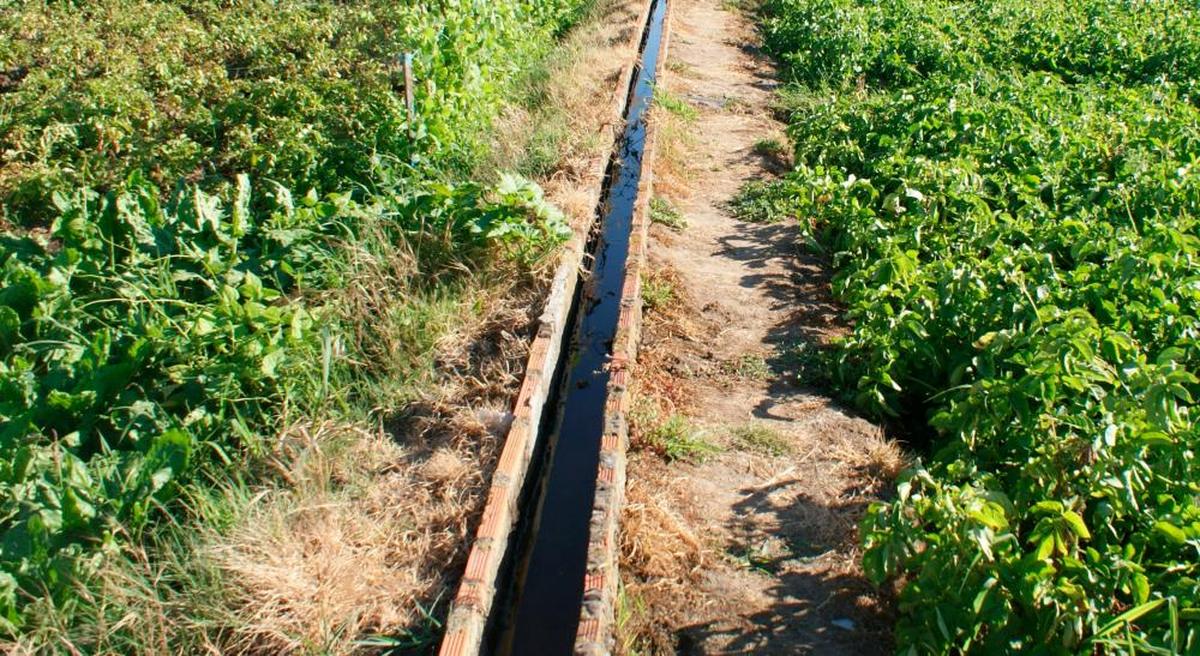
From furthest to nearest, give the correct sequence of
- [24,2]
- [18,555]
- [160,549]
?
[24,2]
[160,549]
[18,555]

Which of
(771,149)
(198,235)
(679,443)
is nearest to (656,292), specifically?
(679,443)

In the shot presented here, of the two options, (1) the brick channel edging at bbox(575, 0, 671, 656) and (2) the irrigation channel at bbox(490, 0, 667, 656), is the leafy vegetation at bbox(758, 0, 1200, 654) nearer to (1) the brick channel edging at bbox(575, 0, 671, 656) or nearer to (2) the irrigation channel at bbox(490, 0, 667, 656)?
(1) the brick channel edging at bbox(575, 0, 671, 656)

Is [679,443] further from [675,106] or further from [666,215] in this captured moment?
[675,106]

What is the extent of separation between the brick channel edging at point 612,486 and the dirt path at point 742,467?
13 cm

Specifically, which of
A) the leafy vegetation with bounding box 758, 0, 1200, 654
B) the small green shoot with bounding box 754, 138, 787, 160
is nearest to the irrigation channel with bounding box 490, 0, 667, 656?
the leafy vegetation with bounding box 758, 0, 1200, 654

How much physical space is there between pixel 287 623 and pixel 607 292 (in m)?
4.20

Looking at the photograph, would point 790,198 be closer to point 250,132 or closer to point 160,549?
point 250,132

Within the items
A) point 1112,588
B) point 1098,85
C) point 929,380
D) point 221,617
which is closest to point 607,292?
point 929,380

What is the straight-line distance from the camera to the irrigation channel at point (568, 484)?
438 cm

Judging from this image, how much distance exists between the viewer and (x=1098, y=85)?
32.9 ft

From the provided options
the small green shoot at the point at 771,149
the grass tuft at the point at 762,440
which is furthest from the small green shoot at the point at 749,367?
the small green shoot at the point at 771,149

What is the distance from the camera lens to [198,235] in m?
5.45

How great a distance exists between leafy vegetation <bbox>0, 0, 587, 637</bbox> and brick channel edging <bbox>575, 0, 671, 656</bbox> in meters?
0.79

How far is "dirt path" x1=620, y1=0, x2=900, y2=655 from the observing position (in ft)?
13.4
